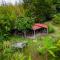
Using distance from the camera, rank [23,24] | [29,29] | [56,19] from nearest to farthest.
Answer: [23,24]
[29,29]
[56,19]

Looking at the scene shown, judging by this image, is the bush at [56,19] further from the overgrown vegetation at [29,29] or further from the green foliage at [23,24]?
the green foliage at [23,24]

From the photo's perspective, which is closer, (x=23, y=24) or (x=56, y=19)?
(x=23, y=24)

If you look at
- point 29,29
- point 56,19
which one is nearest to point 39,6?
point 56,19

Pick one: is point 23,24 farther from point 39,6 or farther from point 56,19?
point 56,19

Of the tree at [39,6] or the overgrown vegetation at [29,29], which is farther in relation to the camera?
the tree at [39,6]

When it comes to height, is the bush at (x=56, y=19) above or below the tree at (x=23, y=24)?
below

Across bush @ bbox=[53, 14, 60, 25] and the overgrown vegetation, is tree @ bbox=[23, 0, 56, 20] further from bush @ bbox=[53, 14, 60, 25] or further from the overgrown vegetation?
bush @ bbox=[53, 14, 60, 25]

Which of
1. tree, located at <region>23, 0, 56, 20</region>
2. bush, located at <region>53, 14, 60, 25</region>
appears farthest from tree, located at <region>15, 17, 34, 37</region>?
bush, located at <region>53, 14, 60, 25</region>

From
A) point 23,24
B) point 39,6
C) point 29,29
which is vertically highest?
point 39,6

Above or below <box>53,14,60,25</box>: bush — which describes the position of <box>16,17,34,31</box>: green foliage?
above

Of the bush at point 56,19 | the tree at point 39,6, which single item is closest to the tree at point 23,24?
the tree at point 39,6

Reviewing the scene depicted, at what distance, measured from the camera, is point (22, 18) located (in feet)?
40.4

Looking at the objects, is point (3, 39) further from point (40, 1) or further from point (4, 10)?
point (40, 1)

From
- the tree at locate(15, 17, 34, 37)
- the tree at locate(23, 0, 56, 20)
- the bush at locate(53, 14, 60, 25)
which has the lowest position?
the bush at locate(53, 14, 60, 25)
